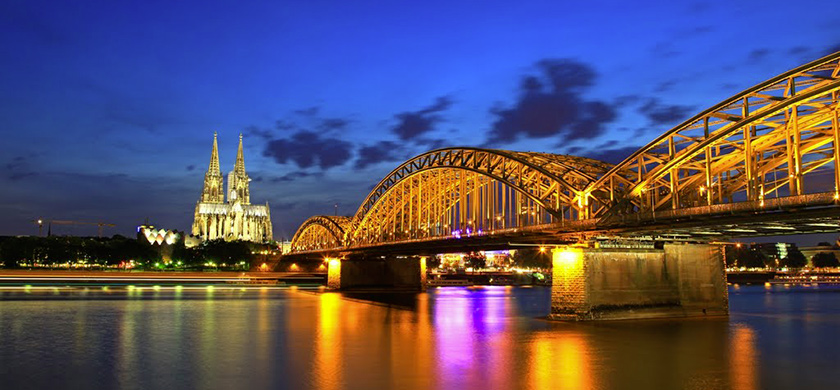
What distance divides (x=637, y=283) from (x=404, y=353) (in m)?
25.1

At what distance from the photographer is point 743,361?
111 ft

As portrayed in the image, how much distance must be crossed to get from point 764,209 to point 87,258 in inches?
7315

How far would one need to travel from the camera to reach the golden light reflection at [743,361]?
2758 centimetres

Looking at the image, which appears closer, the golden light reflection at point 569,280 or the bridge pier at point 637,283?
the golden light reflection at point 569,280

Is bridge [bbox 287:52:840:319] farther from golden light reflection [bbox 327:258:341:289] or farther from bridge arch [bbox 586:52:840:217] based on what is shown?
golden light reflection [bbox 327:258:341:289]

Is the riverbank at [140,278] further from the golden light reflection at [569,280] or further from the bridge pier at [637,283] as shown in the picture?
the bridge pier at [637,283]

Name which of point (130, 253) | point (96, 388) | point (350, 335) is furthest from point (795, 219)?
point (130, 253)

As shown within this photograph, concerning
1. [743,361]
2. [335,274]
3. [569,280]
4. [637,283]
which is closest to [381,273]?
[335,274]

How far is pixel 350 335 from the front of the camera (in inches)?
1757

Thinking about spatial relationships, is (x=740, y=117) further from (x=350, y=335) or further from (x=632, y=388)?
(x=350, y=335)

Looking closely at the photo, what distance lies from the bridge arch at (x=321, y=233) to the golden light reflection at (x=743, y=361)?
311 feet

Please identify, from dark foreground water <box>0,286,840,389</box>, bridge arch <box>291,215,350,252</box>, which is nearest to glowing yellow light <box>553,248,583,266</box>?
dark foreground water <box>0,286,840,389</box>

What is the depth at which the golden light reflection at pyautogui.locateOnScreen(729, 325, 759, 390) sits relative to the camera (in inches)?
1086

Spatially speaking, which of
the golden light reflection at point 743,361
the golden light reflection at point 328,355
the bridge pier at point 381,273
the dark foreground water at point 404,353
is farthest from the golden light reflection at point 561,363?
the bridge pier at point 381,273
